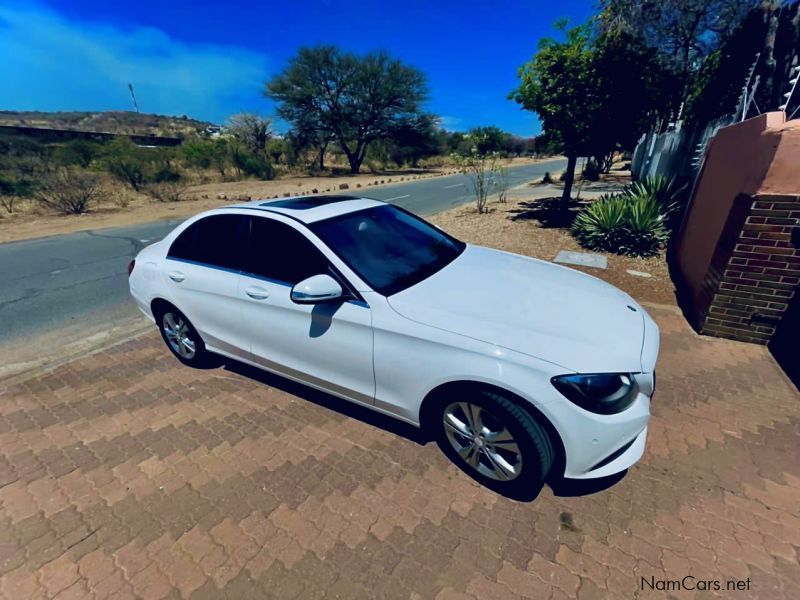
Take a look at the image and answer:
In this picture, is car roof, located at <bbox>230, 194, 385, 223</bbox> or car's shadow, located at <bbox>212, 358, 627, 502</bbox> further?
car roof, located at <bbox>230, 194, 385, 223</bbox>

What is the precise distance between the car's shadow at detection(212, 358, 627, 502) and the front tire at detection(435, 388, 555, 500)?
16 cm

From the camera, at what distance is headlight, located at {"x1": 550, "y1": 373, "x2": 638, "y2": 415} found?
190cm

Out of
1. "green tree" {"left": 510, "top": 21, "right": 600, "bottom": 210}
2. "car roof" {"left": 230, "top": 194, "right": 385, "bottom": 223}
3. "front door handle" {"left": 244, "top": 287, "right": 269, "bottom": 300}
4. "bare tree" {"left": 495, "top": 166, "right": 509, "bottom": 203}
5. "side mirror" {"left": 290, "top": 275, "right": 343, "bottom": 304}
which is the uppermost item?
"green tree" {"left": 510, "top": 21, "right": 600, "bottom": 210}

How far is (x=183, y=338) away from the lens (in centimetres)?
367

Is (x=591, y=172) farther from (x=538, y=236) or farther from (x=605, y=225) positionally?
(x=605, y=225)

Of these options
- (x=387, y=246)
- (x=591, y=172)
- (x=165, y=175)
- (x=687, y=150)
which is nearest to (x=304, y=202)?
(x=387, y=246)

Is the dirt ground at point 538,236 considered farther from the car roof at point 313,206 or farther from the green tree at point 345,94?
the green tree at point 345,94

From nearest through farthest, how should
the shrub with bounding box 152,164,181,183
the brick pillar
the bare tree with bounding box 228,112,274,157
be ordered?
the brick pillar → the shrub with bounding box 152,164,181,183 → the bare tree with bounding box 228,112,274,157

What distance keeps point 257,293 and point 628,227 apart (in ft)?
22.6

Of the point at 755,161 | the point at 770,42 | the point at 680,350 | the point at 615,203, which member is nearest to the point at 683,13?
the point at 770,42

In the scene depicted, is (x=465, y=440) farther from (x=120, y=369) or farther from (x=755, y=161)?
(x=755, y=161)

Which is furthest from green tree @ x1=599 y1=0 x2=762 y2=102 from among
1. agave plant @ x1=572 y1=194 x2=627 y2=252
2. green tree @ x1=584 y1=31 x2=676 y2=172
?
agave plant @ x1=572 y1=194 x2=627 y2=252

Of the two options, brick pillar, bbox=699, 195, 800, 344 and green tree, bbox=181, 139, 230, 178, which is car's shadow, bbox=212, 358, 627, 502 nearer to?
brick pillar, bbox=699, 195, 800, 344

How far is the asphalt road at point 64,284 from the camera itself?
492 cm
